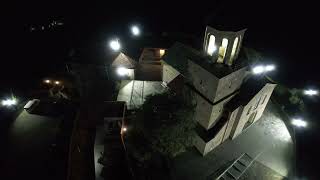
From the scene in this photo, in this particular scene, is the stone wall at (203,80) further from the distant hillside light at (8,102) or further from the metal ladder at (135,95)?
the distant hillside light at (8,102)

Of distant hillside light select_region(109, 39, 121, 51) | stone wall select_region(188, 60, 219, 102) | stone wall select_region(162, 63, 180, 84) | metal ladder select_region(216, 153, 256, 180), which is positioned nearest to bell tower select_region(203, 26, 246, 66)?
stone wall select_region(188, 60, 219, 102)

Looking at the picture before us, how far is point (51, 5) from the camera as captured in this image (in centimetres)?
5747

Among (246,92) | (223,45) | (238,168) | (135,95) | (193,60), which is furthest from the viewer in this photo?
(135,95)

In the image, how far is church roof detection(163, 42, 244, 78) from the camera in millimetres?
24938

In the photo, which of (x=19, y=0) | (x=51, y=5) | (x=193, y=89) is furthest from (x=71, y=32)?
(x=193, y=89)

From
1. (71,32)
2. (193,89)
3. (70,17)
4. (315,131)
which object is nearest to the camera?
(193,89)

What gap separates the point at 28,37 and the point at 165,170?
42.3m

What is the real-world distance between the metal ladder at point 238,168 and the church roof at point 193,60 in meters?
13.1

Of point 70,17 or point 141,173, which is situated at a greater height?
point 70,17

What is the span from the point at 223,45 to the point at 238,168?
53.2 feet

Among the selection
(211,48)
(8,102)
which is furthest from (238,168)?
(8,102)

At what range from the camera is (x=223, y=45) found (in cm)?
2547

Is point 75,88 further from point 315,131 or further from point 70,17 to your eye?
point 315,131

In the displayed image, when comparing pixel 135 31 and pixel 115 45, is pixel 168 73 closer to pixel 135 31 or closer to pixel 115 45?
pixel 115 45
